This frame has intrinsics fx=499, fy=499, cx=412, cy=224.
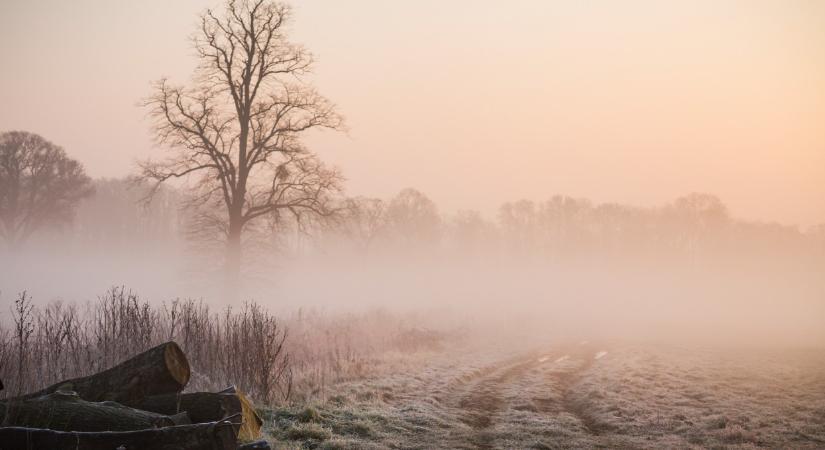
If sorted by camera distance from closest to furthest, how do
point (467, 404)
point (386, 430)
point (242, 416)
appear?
1. point (242, 416)
2. point (386, 430)
3. point (467, 404)

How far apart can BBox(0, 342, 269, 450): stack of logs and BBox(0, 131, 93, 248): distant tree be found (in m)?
48.8

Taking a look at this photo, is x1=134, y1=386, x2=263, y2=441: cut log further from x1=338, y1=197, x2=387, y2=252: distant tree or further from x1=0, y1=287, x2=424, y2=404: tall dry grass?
x1=338, y1=197, x2=387, y2=252: distant tree

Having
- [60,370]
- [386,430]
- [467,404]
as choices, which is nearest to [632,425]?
[467,404]

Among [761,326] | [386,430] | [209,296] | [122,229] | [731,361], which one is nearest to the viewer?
[386,430]

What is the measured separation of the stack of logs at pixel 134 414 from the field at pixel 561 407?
1.70m

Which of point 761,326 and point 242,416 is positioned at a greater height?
point 242,416

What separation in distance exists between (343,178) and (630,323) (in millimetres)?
38274

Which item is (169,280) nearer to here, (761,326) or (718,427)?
(718,427)

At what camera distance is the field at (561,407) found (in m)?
9.98

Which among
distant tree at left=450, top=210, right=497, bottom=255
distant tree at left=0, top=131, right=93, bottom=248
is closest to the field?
distant tree at left=0, top=131, right=93, bottom=248

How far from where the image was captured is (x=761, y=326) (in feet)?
165

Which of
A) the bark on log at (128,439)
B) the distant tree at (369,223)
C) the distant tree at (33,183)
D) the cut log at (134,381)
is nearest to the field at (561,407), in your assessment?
the cut log at (134,381)

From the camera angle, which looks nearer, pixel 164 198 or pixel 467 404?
pixel 467 404

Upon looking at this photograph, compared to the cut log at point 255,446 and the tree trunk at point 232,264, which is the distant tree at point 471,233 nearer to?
the tree trunk at point 232,264
